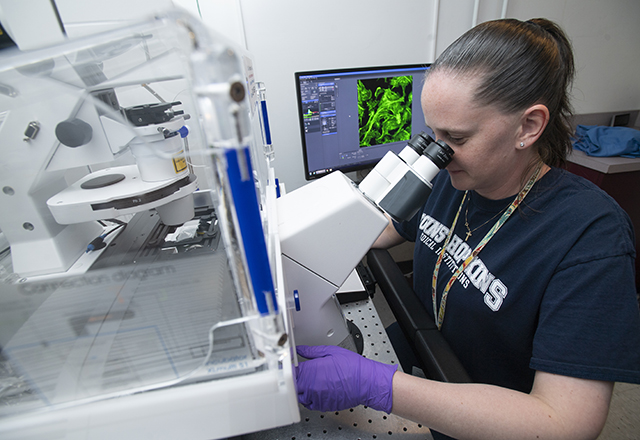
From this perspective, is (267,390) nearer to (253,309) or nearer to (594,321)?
(253,309)

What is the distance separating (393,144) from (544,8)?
3.90 feet

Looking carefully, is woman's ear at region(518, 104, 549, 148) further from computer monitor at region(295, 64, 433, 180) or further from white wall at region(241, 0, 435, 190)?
white wall at region(241, 0, 435, 190)

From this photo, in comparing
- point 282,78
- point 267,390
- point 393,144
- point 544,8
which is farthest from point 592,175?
point 267,390

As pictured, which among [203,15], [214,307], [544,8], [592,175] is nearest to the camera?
[214,307]

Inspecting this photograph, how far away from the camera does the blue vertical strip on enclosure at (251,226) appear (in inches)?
10.8

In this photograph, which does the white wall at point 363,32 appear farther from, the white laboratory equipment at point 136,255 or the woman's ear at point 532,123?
the woman's ear at point 532,123

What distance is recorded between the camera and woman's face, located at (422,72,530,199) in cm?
61

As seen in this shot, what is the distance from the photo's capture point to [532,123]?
633mm

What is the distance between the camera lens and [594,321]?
0.56m

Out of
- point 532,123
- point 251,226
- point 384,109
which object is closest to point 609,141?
point 384,109

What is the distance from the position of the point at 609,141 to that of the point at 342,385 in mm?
2218

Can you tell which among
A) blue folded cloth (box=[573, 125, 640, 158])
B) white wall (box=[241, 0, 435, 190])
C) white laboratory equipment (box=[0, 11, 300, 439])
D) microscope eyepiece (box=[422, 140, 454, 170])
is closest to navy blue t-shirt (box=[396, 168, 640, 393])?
microscope eyepiece (box=[422, 140, 454, 170])

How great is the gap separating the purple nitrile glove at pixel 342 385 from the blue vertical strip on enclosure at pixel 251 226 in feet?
1.06

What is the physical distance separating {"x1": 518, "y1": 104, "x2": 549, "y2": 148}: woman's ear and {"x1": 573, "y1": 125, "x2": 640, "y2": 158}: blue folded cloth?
1.40 metres
